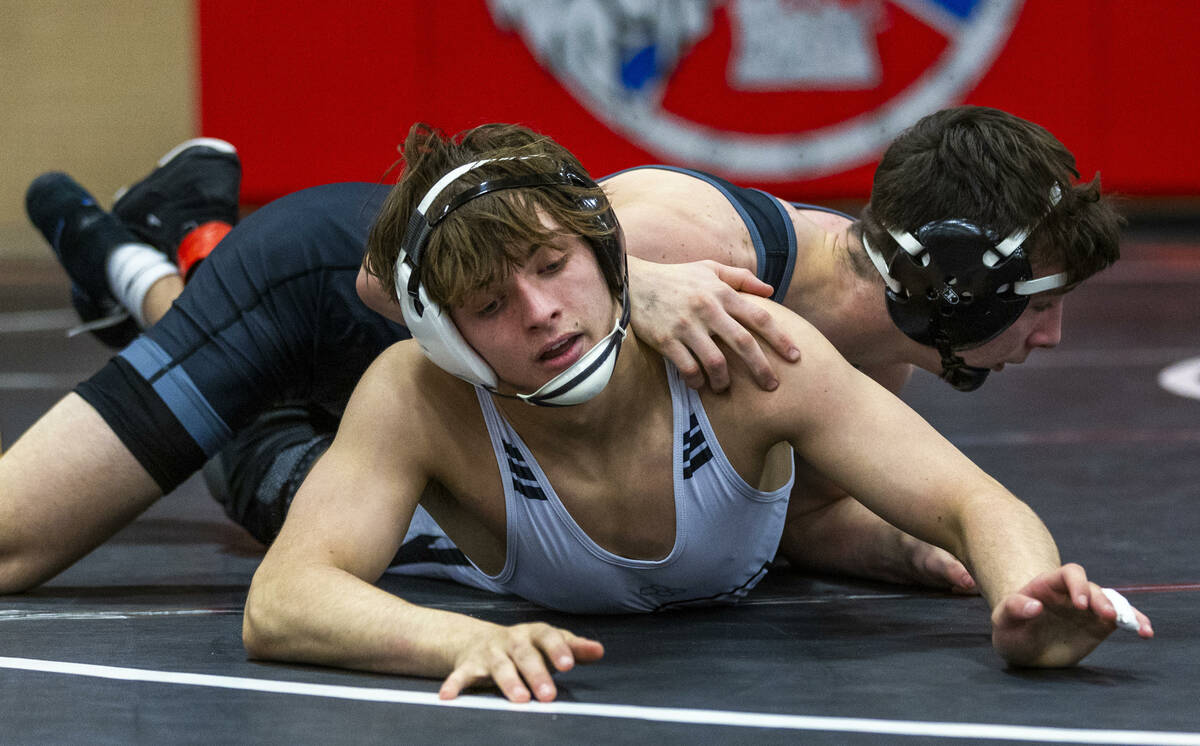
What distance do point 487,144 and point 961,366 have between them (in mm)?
999

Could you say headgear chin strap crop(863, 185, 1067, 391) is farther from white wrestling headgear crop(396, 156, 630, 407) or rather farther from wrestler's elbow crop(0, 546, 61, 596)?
wrestler's elbow crop(0, 546, 61, 596)

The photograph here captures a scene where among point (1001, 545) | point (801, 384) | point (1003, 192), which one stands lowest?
point (1001, 545)

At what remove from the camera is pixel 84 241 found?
394 cm

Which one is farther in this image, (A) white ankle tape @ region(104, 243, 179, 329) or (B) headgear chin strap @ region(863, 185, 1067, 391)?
(A) white ankle tape @ region(104, 243, 179, 329)

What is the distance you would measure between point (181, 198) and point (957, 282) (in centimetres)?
213

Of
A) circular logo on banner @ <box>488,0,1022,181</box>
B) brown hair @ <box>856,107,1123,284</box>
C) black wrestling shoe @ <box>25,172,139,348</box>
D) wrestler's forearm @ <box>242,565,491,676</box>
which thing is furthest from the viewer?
circular logo on banner @ <box>488,0,1022,181</box>

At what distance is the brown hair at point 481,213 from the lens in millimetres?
2168

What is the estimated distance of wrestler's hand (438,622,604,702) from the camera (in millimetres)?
1982

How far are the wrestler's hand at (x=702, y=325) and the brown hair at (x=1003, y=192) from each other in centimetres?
44

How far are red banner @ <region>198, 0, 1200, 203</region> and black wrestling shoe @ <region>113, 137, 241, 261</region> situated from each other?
462cm

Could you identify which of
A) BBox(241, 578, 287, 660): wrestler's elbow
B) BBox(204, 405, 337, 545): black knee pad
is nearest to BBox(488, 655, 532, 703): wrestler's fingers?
BBox(241, 578, 287, 660): wrestler's elbow

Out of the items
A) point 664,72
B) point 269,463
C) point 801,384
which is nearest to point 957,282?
point 801,384

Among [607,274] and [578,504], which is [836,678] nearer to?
[578,504]

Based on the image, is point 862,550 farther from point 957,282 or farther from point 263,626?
point 263,626
